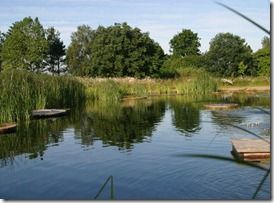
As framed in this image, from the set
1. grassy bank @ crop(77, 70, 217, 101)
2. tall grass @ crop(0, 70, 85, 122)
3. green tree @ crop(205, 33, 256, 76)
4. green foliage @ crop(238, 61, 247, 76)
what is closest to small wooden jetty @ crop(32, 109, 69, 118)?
tall grass @ crop(0, 70, 85, 122)

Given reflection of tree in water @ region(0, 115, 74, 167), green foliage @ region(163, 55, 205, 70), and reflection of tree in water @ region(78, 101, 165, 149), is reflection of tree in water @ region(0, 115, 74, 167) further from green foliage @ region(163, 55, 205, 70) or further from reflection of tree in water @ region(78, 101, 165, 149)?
green foliage @ region(163, 55, 205, 70)

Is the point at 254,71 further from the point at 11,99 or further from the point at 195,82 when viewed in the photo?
the point at 11,99

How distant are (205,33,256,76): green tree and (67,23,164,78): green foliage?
→ 7.21 metres

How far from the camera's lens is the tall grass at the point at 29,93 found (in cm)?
1477

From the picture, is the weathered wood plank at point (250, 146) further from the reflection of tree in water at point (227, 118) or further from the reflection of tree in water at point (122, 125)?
the reflection of tree in water at point (227, 118)

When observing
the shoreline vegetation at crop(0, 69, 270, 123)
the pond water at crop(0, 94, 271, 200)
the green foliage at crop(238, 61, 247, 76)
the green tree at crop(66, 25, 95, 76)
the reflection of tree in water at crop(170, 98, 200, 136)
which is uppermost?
the green tree at crop(66, 25, 95, 76)

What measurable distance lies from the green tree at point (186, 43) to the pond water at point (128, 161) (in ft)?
146

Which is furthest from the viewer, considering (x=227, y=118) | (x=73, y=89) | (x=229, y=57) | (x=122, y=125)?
(x=229, y=57)

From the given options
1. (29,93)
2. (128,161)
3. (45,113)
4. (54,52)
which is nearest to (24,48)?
(54,52)

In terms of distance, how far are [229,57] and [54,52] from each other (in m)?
19.7

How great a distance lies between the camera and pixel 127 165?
890cm

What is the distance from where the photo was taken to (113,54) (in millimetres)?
42594

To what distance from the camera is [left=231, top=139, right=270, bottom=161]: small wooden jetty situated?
834 centimetres

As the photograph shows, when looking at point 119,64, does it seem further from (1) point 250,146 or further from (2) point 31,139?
(1) point 250,146
